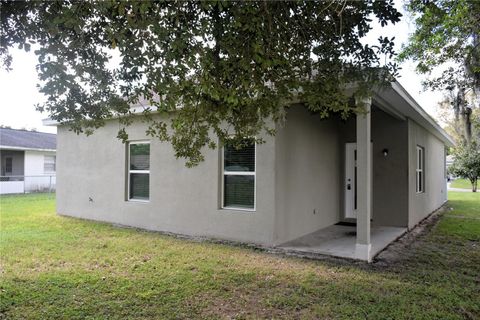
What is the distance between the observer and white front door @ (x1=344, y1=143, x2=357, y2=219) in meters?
9.23

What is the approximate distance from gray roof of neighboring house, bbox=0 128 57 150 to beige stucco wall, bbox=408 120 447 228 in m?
18.7

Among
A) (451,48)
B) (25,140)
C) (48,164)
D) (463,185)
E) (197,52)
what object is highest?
(451,48)

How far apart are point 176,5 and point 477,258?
618 cm

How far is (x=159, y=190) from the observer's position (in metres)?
8.18

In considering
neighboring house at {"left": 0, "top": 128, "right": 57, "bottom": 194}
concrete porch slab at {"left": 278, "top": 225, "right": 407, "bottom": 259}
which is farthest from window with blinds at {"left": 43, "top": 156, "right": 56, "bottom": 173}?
concrete porch slab at {"left": 278, "top": 225, "right": 407, "bottom": 259}

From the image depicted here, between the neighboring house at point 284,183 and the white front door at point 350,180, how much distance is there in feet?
0.09

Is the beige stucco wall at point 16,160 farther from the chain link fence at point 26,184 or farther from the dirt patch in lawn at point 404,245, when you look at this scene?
the dirt patch in lawn at point 404,245

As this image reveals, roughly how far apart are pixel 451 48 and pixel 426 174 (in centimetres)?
513

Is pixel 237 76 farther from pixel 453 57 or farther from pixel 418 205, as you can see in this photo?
pixel 418 205

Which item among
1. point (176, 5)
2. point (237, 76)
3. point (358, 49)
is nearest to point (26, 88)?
point (176, 5)

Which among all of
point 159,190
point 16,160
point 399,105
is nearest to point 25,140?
point 16,160

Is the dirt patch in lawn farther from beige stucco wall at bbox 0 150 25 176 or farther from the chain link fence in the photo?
beige stucco wall at bbox 0 150 25 176

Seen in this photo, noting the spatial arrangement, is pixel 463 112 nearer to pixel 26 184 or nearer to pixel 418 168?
pixel 418 168

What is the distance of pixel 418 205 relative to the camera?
9.72m
